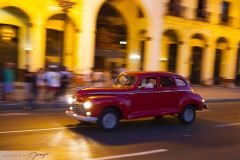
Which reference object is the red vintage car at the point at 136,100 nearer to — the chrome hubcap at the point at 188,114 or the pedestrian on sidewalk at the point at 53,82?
the chrome hubcap at the point at 188,114

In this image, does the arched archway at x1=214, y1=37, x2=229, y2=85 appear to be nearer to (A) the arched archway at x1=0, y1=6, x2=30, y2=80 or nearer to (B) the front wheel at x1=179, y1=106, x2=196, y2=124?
(A) the arched archway at x1=0, y1=6, x2=30, y2=80

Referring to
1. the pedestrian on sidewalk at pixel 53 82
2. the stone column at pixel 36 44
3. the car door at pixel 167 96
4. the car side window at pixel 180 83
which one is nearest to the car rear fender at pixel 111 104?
the car door at pixel 167 96

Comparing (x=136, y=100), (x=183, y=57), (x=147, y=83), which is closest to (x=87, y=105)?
(x=136, y=100)

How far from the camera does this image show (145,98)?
12297 millimetres

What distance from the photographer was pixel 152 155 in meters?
9.01

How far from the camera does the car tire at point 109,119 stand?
452 inches

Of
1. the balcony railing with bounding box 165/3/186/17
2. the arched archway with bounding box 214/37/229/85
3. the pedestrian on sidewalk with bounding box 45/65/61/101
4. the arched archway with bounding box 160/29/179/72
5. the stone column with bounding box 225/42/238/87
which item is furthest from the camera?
the stone column with bounding box 225/42/238/87

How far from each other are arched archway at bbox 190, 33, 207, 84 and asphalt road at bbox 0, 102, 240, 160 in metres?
19.5

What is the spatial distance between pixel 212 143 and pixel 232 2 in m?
27.6

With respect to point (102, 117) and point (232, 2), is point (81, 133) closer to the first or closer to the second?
point (102, 117)

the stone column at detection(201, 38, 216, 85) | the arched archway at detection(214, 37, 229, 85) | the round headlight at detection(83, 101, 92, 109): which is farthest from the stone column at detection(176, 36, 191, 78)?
the round headlight at detection(83, 101, 92, 109)

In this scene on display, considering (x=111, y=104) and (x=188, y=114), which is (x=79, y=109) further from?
(x=188, y=114)

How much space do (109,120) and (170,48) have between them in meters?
21.1

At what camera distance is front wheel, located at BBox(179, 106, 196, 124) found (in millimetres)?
13602
